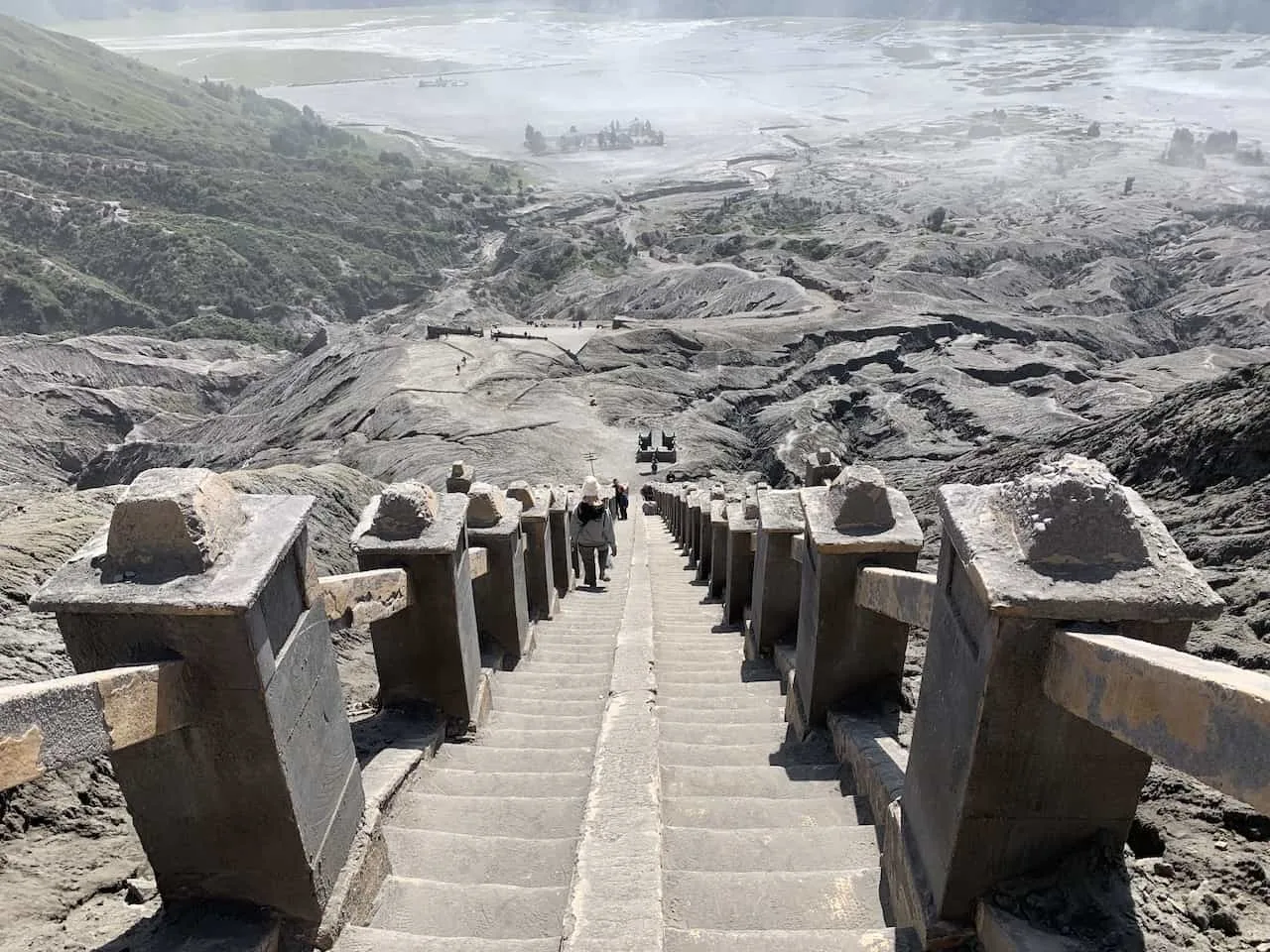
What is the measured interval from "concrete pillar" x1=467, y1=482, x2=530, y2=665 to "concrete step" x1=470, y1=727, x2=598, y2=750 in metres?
1.31

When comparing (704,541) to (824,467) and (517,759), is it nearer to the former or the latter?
(824,467)

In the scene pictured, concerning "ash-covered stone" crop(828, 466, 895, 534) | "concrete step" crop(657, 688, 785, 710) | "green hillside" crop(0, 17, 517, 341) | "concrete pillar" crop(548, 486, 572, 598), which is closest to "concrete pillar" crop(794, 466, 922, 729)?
"ash-covered stone" crop(828, 466, 895, 534)

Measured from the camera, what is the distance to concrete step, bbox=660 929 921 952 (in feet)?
8.61

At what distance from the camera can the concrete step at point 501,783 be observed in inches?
151

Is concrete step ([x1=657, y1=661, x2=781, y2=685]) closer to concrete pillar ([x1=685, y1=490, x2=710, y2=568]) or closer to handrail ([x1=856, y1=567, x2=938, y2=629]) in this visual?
handrail ([x1=856, y1=567, x2=938, y2=629])

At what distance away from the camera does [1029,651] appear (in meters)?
2.20

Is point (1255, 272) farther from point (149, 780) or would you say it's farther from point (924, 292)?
point (149, 780)

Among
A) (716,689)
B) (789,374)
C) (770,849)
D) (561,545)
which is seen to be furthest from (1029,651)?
(789,374)

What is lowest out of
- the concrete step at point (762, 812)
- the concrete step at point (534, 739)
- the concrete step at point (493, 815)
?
the concrete step at point (534, 739)

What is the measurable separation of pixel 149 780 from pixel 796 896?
2.31 metres

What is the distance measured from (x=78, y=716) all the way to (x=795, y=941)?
2.30 metres

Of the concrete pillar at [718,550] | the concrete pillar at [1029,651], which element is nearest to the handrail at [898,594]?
the concrete pillar at [1029,651]

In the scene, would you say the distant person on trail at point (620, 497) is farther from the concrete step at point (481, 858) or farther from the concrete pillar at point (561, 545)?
the concrete step at point (481, 858)

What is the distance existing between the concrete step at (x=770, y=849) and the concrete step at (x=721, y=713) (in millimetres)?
1441
